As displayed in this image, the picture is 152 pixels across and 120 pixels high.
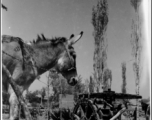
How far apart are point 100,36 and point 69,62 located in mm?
1083

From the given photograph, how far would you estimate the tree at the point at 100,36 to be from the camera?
253 inches

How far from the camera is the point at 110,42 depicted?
6.52 m

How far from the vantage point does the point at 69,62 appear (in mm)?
6375

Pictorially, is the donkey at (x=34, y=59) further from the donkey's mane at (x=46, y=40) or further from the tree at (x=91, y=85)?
the tree at (x=91, y=85)

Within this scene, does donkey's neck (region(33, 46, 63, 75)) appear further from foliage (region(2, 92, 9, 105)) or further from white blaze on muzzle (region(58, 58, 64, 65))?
foliage (region(2, 92, 9, 105))

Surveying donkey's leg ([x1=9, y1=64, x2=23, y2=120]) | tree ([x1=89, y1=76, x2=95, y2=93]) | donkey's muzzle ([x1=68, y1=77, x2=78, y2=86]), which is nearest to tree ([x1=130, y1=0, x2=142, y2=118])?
tree ([x1=89, y1=76, x2=95, y2=93])

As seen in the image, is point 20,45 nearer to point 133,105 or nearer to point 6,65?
point 6,65

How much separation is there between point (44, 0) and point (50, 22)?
0.58 meters

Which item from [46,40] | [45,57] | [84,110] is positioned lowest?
[84,110]

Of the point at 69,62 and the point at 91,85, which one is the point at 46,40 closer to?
the point at 69,62

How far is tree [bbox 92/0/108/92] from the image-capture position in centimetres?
644

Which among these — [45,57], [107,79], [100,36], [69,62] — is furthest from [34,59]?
[107,79]

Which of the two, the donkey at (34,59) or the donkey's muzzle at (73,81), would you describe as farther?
the donkey's muzzle at (73,81)

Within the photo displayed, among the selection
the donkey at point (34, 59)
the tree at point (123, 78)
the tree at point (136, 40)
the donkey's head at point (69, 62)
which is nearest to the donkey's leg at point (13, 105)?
the donkey at point (34, 59)
